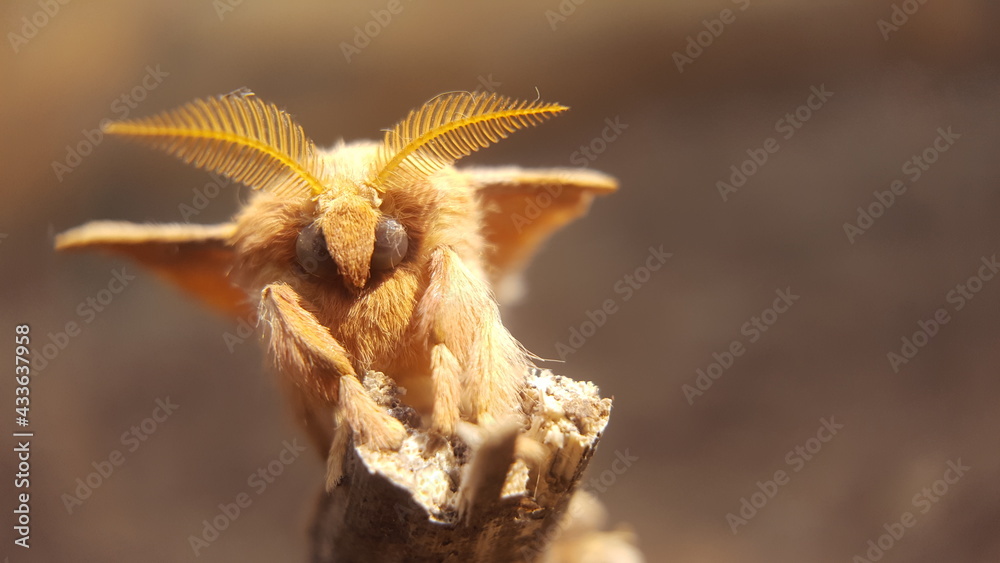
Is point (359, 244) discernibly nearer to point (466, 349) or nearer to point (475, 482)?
point (466, 349)

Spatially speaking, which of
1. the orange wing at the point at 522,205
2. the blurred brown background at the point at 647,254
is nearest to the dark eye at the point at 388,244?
the orange wing at the point at 522,205

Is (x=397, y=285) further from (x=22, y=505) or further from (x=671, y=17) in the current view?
(x=671, y=17)

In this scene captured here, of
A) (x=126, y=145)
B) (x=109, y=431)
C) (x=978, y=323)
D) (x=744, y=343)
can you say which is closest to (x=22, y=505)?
(x=109, y=431)

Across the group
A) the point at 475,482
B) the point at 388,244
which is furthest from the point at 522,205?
the point at 475,482

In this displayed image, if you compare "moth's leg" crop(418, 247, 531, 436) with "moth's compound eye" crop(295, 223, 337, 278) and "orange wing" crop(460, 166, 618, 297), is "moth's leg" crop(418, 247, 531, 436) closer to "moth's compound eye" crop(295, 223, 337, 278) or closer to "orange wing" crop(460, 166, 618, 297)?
"moth's compound eye" crop(295, 223, 337, 278)

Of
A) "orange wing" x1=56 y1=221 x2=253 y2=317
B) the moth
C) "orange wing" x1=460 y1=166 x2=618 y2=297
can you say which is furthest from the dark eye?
"orange wing" x1=56 y1=221 x2=253 y2=317

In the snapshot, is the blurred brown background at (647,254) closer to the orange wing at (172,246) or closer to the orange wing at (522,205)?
the orange wing at (522,205)
